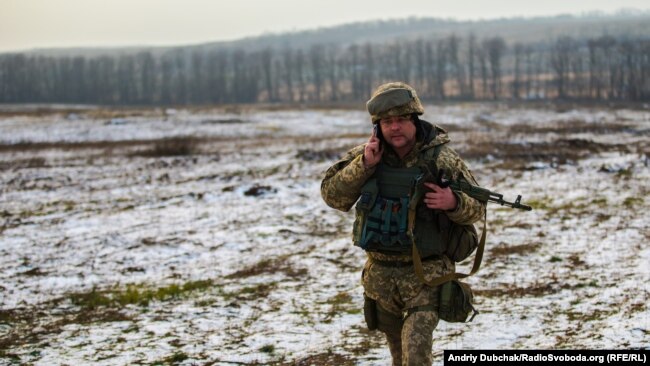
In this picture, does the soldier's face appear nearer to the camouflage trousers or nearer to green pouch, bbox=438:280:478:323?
the camouflage trousers

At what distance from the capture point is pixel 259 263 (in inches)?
436

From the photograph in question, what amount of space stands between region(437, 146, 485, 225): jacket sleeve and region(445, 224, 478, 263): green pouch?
14 centimetres

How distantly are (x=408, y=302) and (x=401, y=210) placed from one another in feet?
2.06

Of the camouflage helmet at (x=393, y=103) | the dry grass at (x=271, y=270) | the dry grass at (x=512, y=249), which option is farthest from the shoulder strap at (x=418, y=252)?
the dry grass at (x=512, y=249)

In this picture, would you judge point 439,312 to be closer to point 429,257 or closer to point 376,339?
point 429,257

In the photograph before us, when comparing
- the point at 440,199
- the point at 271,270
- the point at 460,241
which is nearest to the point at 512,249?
the point at 271,270

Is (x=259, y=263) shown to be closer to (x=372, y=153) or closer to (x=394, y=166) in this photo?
(x=394, y=166)

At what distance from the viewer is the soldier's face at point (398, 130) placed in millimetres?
4188

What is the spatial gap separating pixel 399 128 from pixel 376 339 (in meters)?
3.63

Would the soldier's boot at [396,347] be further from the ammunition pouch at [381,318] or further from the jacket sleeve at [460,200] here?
the jacket sleeve at [460,200]

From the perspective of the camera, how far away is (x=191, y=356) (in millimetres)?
6723

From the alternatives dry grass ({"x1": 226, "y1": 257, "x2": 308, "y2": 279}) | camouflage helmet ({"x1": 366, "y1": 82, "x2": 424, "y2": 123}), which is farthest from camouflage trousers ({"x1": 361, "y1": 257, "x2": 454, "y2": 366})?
dry grass ({"x1": 226, "y1": 257, "x2": 308, "y2": 279})

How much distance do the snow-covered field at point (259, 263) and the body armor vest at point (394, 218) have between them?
250 cm

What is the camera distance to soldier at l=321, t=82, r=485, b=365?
13.5 ft
